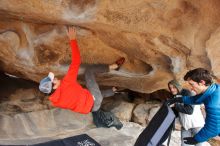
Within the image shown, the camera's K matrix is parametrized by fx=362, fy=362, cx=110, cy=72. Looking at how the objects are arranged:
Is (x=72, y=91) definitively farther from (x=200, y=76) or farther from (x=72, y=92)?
(x=200, y=76)

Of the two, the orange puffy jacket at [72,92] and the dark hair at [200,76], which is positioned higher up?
the dark hair at [200,76]

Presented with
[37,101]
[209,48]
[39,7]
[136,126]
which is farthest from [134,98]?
[39,7]

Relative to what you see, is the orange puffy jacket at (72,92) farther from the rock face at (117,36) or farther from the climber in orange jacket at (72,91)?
the rock face at (117,36)

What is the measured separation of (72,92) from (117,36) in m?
0.86

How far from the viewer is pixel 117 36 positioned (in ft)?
12.6

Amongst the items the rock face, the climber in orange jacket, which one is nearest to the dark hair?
the rock face

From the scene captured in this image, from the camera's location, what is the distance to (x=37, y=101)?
5031mm

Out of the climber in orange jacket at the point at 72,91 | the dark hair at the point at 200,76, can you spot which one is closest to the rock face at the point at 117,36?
the climber in orange jacket at the point at 72,91

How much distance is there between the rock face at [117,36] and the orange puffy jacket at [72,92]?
14.8 inches

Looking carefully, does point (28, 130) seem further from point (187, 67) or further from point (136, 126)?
point (187, 67)

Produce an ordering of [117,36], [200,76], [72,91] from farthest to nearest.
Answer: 1. [117,36]
2. [72,91]
3. [200,76]

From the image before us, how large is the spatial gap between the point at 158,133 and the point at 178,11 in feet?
4.41

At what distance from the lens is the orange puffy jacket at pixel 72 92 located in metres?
3.31

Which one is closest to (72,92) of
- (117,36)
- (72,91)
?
(72,91)
